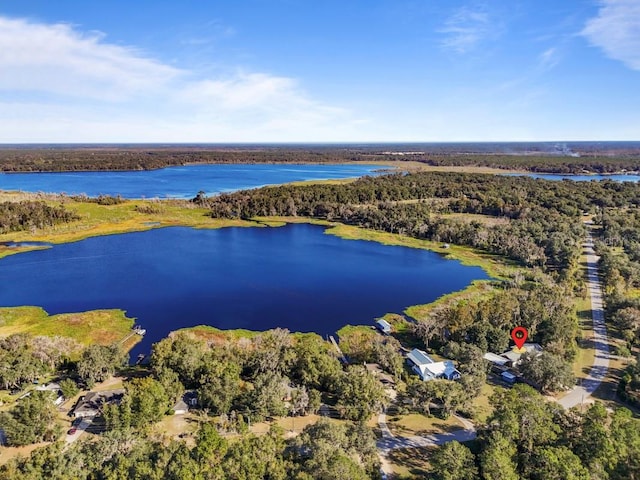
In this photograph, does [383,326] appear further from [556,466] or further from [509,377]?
[556,466]

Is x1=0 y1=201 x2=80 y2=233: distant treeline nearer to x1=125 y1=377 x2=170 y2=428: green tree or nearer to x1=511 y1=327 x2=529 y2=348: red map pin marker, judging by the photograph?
x1=125 y1=377 x2=170 y2=428: green tree

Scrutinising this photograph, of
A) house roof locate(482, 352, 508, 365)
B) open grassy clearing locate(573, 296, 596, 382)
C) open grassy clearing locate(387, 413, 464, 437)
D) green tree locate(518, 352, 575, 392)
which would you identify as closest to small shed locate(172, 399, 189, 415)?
open grassy clearing locate(387, 413, 464, 437)

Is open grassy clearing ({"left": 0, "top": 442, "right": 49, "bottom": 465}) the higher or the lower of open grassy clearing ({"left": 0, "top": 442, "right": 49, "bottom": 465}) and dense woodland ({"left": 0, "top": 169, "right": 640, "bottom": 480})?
the lower

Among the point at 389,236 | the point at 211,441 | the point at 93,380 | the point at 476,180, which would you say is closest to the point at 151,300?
the point at 93,380

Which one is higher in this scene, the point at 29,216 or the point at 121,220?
the point at 29,216

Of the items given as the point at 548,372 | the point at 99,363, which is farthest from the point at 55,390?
the point at 548,372

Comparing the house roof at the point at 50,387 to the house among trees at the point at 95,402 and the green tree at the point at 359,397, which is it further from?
the green tree at the point at 359,397

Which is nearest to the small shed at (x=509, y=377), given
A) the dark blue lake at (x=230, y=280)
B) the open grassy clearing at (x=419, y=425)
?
the open grassy clearing at (x=419, y=425)

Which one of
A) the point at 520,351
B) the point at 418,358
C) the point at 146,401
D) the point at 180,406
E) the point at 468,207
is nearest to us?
the point at 146,401
